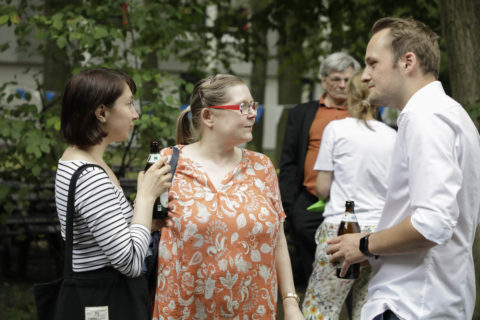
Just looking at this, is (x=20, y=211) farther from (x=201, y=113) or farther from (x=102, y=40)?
(x=201, y=113)

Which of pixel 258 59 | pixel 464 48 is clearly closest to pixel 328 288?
pixel 464 48

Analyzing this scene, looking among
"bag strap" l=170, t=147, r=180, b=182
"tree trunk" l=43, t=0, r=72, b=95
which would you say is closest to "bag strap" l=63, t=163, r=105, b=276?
"bag strap" l=170, t=147, r=180, b=182

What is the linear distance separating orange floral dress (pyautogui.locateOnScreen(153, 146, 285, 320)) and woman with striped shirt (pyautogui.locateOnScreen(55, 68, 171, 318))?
7.5 inches

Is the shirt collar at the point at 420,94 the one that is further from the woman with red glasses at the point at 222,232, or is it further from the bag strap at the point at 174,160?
the bag strap at the point at 174,160

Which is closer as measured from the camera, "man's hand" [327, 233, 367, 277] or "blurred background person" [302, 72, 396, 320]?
"man's hand" [327, 233, 367, 277]

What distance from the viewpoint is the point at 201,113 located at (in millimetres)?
3309

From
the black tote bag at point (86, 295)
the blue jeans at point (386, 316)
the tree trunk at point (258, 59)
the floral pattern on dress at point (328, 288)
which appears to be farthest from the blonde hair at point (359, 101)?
the tree trunk at point (258, 59)

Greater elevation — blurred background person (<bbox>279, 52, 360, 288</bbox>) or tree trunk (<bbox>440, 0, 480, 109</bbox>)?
tree trunk (<bbox>440, 0, 480, 109</bbox>)

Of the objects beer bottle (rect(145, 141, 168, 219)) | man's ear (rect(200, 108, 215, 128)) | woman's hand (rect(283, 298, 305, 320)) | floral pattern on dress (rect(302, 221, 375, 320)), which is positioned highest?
man's ear (rect(200, 108, 215, 128))

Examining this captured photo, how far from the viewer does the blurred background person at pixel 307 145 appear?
17.1 ft

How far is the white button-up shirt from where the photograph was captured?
238cm

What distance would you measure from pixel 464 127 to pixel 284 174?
2949mm

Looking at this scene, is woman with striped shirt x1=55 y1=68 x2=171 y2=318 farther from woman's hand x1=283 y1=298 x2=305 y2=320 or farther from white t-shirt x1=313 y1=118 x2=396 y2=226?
white t-shirt x1=313 y1=118 x2=396 y2=226

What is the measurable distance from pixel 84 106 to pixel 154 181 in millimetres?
428
